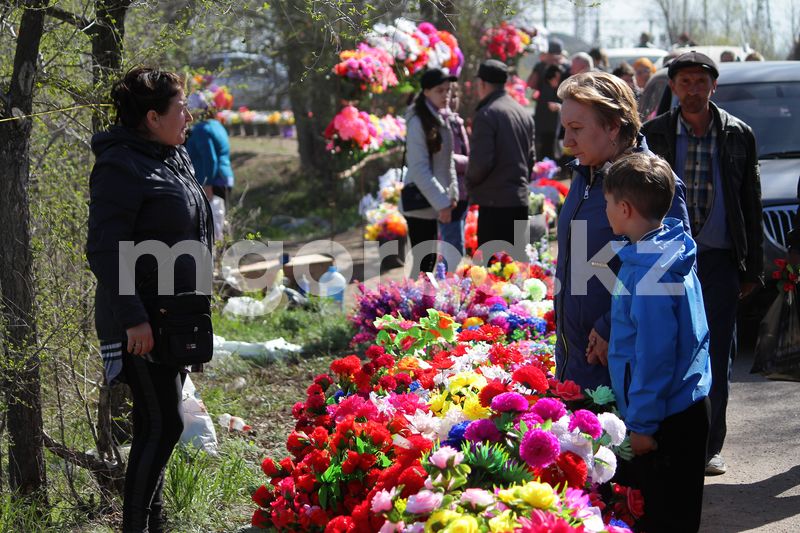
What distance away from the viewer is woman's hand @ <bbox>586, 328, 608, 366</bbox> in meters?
3.23

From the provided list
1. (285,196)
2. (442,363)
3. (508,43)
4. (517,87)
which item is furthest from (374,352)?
(285,196)

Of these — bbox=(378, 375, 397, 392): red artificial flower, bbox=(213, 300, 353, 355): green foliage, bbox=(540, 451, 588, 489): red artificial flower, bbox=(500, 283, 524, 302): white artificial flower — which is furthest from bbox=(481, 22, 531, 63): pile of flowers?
bbox=(540, 451, 588, 489): red artificial flower

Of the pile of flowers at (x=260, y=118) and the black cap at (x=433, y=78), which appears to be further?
the pile of flowers at (x=260, y=118)

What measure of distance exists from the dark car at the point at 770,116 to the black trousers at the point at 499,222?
1269 mm

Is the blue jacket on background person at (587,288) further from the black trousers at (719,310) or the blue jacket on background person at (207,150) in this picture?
the blue jacket on background person at (207,150)

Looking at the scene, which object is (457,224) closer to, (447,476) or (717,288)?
(717,288)

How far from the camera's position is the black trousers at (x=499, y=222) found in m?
7.02

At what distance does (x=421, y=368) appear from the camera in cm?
412

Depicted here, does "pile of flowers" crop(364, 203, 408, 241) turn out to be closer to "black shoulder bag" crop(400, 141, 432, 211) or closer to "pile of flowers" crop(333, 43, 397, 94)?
"pile of flowers" crop(333, 43, 397, 94)

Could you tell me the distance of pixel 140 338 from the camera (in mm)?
3406

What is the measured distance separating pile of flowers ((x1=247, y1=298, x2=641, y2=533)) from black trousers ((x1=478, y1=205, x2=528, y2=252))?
274 centimetres

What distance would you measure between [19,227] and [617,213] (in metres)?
2.44

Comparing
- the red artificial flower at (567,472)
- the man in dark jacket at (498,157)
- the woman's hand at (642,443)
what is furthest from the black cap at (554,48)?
the red artificial flower at (567,472)

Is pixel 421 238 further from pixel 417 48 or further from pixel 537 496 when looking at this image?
pixel 537 496
